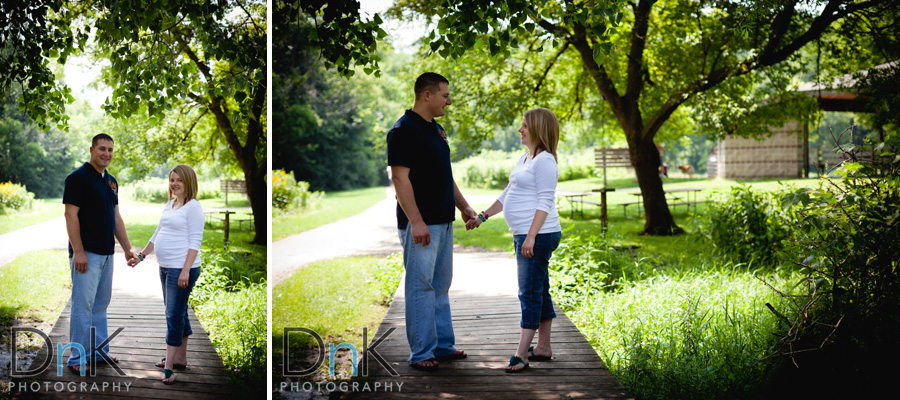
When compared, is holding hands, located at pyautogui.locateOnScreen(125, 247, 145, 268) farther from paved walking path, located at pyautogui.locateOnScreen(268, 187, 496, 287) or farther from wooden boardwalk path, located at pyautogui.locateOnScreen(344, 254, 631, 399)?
paved walking path, located at pyautogui.locateOnScreen(268, 187, 496, 287)

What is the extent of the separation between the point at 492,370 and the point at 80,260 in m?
1.99

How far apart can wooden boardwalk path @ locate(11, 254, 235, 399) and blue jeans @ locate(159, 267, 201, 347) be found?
72 millimetres

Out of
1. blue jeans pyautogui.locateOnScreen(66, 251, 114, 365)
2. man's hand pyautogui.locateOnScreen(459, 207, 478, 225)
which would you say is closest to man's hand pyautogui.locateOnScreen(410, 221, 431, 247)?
man's hand pyautogui.locateOnScreen(459, 207, 478, 225)

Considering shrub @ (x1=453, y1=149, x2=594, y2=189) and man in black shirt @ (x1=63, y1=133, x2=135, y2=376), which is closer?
man in black shirt @ (x1=63, y1=133, x2=135, y2=376)

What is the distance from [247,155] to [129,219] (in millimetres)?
639

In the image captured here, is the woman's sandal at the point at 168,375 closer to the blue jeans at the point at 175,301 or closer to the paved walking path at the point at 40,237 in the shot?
the blue jeans at the point at 175,301

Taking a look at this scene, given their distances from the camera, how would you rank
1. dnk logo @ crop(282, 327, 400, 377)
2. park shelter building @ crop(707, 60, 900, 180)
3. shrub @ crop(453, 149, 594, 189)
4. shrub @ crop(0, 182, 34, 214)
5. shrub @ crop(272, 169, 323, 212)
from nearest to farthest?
1. dnk logo @ crop(282, 327, 400, 377)
2. shrub @ crop(0, 182, 34, 214)
3. shrub @ crop(272, 169, 323, 212)
4. park shelter building @ crop(707, 60, 900, 180)
5. shrub @ crop(453, 149, 594, 189)

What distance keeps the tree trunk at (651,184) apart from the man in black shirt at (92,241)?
253 inches

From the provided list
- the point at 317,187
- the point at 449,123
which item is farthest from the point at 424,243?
the point at 317,187

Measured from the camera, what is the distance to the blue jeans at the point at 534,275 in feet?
9.20

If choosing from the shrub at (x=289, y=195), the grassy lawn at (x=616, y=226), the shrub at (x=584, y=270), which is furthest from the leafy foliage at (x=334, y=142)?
the shrub at (x=584, y=270)

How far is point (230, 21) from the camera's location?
3111 mm

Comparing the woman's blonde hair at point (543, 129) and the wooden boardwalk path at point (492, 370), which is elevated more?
A: the woman's blonde hair at point (543, 129)

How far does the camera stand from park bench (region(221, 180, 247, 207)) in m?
3.18
